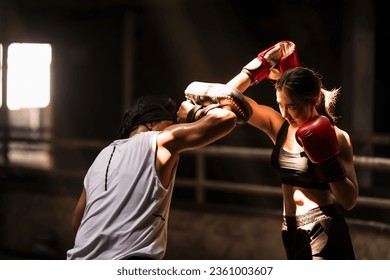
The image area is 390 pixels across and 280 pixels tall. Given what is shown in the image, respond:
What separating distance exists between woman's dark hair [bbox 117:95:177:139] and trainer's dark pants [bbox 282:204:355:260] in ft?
2.80

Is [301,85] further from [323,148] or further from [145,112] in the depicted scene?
[145,112]

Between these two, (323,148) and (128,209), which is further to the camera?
(323,148)

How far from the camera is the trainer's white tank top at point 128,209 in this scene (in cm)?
343

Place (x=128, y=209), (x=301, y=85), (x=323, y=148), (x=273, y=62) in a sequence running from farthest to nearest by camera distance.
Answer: (x=273, y=62) → (x=301, y=85) → (x=323, y=148) → (x=128, y=209)

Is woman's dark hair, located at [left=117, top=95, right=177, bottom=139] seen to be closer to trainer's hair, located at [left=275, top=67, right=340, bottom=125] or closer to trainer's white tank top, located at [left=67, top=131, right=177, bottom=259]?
trainer's white tank top, located at [left=67, top=131, right=177, bottom=259]

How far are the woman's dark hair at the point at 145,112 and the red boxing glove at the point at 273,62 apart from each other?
1.87 ft

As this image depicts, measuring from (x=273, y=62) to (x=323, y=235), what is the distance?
952 mm

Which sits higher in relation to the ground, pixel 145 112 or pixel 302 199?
pixel 145 112

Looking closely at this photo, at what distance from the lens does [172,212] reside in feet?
25.2

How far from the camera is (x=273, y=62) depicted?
417cm

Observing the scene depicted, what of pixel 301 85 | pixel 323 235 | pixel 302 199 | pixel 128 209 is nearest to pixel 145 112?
pixel 128 209

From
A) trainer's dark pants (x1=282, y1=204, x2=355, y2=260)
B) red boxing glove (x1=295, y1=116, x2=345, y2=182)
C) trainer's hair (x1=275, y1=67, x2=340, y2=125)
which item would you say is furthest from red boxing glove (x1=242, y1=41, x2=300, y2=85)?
trainer's dark pants (x1=282, y1=204, x2=355, y2=260)

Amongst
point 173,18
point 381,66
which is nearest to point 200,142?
point 381,66

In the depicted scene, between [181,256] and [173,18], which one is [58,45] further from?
[181,256]
